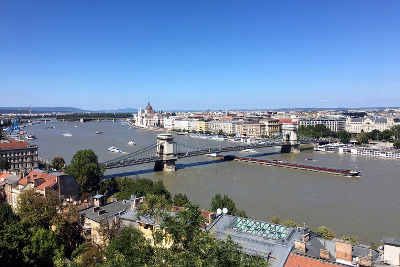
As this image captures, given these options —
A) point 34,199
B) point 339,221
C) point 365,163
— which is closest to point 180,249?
point 34,199

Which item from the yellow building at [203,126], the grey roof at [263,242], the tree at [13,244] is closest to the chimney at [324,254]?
the grey roof at [263,242]

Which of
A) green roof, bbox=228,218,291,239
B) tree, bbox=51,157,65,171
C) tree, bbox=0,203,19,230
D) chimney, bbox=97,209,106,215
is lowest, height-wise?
tree, bbox=51,157,65,171

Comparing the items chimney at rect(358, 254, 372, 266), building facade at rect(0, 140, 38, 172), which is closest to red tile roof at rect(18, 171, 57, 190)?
building facade at rect(0, 140, 38, 172)

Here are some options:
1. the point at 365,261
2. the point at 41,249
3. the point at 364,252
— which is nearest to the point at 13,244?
the point at 41,249

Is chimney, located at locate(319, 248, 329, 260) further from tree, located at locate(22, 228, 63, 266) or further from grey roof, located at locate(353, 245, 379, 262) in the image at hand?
tree, located at locate(22, 228, 63, 266)

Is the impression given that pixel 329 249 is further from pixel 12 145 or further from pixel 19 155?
pixel 12 145

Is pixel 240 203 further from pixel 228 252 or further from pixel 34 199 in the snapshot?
pixel 228 252
